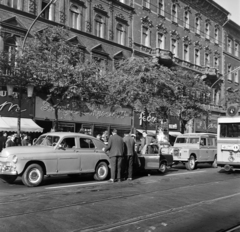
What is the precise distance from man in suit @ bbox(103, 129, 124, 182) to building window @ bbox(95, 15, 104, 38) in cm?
1814

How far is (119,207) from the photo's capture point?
748 centimetres

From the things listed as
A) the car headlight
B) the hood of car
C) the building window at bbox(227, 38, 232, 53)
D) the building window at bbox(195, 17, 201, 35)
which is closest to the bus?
the hood of car

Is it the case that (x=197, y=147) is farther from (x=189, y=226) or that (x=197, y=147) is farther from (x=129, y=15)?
(x=129, y=15)

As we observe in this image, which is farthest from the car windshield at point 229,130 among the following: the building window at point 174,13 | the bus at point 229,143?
the building window at point 174,13

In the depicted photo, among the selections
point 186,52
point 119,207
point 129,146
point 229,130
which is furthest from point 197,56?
point 119,207

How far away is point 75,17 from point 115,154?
17.8 metres

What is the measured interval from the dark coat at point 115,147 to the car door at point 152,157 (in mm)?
2249

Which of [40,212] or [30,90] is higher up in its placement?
[30,90]

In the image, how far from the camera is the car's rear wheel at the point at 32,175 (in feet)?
33.6

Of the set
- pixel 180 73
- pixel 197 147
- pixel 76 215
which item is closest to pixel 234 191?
pixel 76 215

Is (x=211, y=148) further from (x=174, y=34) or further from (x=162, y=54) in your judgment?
(x=174, y=34)

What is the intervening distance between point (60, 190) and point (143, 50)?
24220mm

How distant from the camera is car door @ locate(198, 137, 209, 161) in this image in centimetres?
1841

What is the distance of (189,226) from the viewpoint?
6059 millimetres
